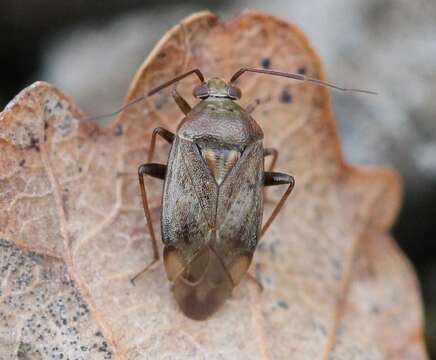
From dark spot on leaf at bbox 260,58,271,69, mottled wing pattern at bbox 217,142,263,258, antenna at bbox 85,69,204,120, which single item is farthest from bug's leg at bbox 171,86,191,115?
dark spot on leaf at bbox 260,58,271,69

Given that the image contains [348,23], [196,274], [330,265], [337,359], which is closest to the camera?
[196,274]

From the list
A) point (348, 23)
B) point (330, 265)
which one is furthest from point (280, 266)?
point (348, 23)

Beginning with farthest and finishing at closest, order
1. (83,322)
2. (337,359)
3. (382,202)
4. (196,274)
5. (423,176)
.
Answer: (423,176) → (382,202) → (337,359) → (196,274) → (83,322)

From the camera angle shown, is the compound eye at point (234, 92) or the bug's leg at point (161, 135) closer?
the bug's leg at point (161, 135)

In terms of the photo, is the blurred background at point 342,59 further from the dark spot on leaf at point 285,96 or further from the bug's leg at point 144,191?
the bug's leg at point 144,191

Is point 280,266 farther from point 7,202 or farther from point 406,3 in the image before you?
point 406,3

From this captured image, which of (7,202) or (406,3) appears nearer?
(7,202)

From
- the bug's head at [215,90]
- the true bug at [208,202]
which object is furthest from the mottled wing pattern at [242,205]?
the bug's head at [215,90]
